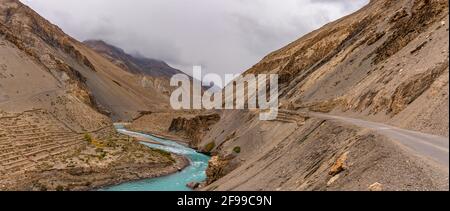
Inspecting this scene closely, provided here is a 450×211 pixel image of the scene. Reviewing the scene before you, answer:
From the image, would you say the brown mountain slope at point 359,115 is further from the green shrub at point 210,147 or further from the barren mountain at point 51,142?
the barren mountain at point 51,142

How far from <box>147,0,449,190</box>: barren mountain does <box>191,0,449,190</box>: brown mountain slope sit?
2.8 inches

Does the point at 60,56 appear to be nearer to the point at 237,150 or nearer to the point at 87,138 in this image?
the point at 87,138

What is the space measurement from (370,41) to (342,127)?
92.9ft

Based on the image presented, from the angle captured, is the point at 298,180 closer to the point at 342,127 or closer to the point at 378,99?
the point at 342,127

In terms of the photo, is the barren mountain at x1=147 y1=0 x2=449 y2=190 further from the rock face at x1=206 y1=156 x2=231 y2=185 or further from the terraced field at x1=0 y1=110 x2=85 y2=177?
the terraced field at x1=0 y1=110 x2=85 y2=177

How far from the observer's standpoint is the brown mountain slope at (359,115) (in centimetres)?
1570

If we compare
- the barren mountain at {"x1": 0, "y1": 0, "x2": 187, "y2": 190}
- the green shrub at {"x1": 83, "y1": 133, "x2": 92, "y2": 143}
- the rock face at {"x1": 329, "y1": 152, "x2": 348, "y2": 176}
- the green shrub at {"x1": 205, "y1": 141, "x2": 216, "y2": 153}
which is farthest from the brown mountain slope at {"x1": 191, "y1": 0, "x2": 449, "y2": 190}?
the green shrub at {"x1": 83, "y1": 133, "x2": 92, "y2": 143}

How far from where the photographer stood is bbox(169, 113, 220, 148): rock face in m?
90.9

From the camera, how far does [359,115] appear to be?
33875mm

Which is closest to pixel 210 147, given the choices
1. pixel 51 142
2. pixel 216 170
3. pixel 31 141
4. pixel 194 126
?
pixel 51 142

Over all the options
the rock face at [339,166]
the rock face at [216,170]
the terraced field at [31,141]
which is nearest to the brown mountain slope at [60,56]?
the terraced field at [31,141]
